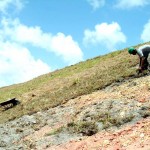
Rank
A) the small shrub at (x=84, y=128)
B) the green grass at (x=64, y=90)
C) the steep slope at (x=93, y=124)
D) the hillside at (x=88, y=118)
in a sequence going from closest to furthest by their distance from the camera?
1. the steep slope at (x=93, y=124)
2. the hillside at (x=88, y=118)
3. the small shrub at (x=84, y=128)
4. the green grass at (x=64, y=90)

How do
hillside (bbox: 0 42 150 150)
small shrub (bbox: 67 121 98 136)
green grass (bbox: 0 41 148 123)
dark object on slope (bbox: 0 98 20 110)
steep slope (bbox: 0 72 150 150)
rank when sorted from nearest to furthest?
steep slope (bbox: 0 72 150 150), hillside (bbox: 0 42 150 150), small shrub (bbox: 67 121 98 136), green grass (bbox: 0 41 148 123), dark object on slope (bbox: 0 98 20 110)

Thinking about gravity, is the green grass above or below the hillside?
above

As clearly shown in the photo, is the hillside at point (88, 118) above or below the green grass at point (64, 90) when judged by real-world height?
below

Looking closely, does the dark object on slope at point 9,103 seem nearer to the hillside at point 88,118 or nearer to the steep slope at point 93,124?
the hillside at point 88,118

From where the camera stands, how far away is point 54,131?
66.5 ft

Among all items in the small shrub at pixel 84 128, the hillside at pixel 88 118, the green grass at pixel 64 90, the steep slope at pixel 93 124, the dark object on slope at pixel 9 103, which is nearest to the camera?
the steep slope at pixel 93 124

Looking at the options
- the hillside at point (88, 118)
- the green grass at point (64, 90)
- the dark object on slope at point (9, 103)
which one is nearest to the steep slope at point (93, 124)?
the hillside at point (88, 118)

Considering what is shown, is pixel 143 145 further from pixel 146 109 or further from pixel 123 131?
pixel 146 109

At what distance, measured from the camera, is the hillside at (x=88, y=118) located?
1772 cm

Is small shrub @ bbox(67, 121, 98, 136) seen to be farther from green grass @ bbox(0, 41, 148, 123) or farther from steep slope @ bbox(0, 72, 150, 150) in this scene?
green grass @ bbox(0, 41, 148, 123)

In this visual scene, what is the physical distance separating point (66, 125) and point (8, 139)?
10.5 ft

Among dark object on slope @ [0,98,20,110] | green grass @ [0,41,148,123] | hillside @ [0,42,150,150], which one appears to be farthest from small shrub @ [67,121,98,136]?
dark object on slope @ [0,98,20,110]

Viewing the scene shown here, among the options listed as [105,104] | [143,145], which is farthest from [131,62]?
[143,145]

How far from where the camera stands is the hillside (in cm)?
1772
